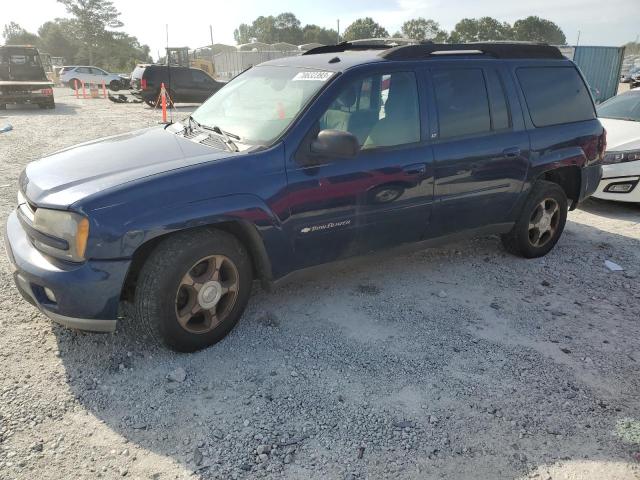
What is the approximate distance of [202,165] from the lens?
3006 mm

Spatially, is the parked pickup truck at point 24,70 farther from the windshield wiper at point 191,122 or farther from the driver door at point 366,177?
the driver door at point 366,177

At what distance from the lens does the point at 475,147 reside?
4.01 metres

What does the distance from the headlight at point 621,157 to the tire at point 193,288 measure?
17.9 feet

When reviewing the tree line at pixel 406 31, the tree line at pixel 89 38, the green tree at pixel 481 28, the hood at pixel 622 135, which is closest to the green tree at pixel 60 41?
the tree line at pixel 89 38

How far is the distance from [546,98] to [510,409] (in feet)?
9.88

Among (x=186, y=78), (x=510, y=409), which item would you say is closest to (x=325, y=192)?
(x=510, y=409)

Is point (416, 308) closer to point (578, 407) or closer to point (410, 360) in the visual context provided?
point (410, 360)

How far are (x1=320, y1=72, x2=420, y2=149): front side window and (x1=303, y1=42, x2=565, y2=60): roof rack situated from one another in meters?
0.19

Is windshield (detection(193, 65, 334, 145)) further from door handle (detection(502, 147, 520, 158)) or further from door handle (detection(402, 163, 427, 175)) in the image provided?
door handle (detection(502, 147, 520, 158))

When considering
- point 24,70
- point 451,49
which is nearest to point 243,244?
point 451,49

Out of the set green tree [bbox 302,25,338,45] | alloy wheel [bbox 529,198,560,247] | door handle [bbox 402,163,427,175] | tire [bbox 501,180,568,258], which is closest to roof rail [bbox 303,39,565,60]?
door handle [bbox 402,163,427,175]

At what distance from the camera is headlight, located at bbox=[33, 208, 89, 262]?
8.77 ft

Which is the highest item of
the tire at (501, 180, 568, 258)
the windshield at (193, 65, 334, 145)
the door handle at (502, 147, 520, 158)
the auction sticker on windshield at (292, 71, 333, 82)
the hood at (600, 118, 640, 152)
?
the auction sticker on windshield at (292, 71, 333, 82)

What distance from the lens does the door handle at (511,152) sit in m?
→ 4.20
